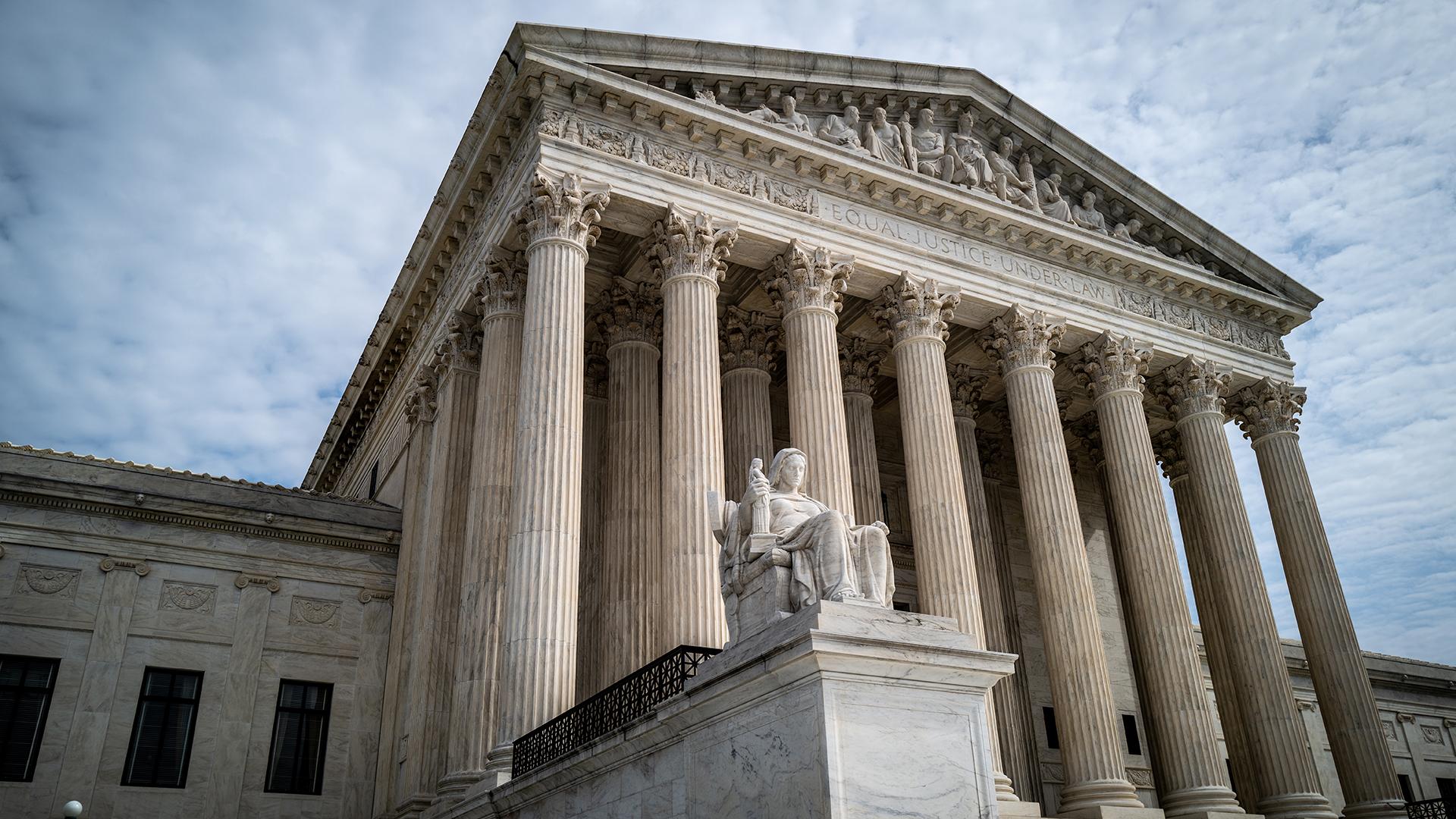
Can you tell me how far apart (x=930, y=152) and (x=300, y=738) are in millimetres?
19705

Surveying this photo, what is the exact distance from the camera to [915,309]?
23.7 metres

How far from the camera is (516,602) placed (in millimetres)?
17188

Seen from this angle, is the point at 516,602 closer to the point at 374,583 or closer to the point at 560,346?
the point at 560,346

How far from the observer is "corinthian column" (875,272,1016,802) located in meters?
20.8

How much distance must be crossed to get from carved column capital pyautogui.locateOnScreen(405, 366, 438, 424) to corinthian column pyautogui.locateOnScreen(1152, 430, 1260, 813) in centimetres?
2024

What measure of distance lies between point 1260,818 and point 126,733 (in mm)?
22947

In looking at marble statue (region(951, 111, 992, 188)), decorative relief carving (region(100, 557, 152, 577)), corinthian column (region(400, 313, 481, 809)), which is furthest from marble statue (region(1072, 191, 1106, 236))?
decorative relief carving (region(100, 557, 152, 577))

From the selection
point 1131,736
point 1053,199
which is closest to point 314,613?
point 1053,199

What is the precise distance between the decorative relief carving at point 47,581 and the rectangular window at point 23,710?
1.39m

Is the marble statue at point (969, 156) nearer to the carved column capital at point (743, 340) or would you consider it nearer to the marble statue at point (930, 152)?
the marble statue at point (930, 152)

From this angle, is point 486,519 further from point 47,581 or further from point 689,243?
point 47,581

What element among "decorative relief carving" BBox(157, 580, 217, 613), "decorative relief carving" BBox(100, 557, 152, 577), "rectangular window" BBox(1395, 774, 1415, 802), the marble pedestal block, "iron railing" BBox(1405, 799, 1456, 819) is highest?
"decorative relief carving" BBox(100, 557, 152, 577)

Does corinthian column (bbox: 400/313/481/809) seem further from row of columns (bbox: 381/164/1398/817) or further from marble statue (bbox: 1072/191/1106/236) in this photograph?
marble statue (bbox: 1072/191/1106/236)

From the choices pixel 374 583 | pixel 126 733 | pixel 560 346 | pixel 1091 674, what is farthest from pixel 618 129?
pixel 126 733
